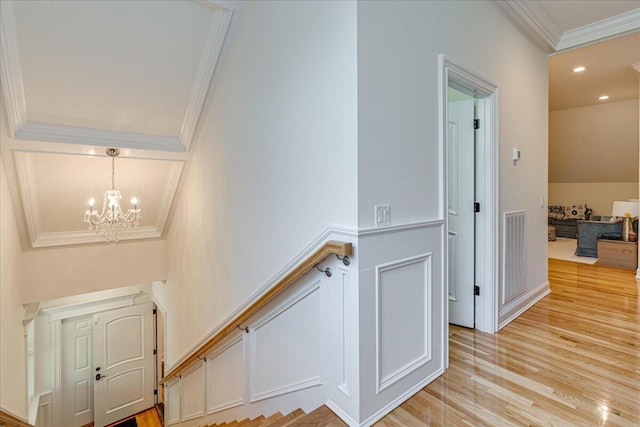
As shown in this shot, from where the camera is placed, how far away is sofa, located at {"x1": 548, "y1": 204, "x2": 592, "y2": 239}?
8.06m

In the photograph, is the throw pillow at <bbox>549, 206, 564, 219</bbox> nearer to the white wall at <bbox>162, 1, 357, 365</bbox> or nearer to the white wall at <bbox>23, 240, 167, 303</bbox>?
the white wall at <bbox>162, 1, 357, 365</bbox>

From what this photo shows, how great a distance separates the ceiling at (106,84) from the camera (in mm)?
2432

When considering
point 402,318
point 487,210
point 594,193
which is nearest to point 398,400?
point 402,318

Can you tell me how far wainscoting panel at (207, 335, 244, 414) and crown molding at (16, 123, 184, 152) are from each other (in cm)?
211

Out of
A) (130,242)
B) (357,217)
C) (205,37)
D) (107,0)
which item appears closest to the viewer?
(357,217)

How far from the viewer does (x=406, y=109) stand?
1.89 metres

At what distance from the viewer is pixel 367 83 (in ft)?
5.49

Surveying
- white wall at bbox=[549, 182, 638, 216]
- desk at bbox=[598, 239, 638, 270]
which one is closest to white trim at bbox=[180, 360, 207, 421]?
desk at bbox=[598, 239, 638, 270]

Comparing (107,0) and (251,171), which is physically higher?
(107,0)

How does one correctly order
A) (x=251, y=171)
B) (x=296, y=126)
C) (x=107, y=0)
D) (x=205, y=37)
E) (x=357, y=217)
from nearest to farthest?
(x=357, y=217), (x=296, y=126), (x=107, y=0), (x=251, y=171), (x=205, y=37)

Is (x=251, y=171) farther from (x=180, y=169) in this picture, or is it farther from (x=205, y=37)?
(x=180, y=169)

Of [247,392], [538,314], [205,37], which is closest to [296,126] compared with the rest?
[205,37]

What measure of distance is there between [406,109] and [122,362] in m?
6.56

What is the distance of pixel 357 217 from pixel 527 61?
2.80 metres
